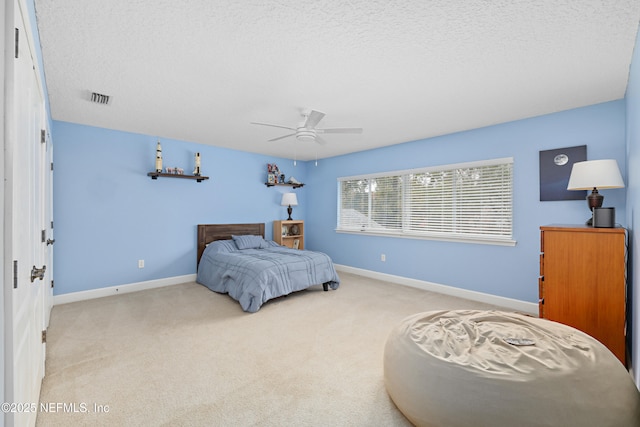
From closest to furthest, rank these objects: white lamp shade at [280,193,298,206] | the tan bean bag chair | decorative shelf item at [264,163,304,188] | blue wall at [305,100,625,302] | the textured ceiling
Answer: the tan bean bag chair → the textured ceiling → blue wall at [305,100,625,302] → white lamp shade at [280,193,298,206] → decorative shelf item at [264,163,304,188]

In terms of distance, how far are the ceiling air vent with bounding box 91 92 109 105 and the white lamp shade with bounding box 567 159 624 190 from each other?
455 cm

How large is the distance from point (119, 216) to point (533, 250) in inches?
216

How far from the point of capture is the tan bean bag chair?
4.48 ft

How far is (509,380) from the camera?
144 cm

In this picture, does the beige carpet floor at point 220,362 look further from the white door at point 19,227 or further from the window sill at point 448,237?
the window sill at point 448,237

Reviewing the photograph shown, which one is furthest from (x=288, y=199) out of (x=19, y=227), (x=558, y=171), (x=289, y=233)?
(x=19, y=227)

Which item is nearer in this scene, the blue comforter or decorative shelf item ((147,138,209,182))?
the blue comforter

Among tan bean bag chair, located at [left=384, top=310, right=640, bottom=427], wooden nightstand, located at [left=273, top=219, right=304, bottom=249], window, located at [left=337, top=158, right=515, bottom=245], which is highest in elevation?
window, located at [left=337, top=158, right=515, bottom=245]

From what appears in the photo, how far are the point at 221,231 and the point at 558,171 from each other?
4.89 meters

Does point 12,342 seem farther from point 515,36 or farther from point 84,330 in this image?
point 515,36

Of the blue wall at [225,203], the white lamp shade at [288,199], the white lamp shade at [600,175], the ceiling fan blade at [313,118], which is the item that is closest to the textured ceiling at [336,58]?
the ceiling fan blade at [313,118]

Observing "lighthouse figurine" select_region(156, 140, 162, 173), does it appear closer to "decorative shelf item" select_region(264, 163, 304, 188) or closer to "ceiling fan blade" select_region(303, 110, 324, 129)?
"decorative shelf item" select_region(264, 163, 304, 188)

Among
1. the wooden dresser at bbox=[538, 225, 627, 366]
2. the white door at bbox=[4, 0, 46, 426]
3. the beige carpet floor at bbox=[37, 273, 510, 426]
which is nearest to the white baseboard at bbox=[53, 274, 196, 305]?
the beige carpet floor at bbox=[37, 273, 510, 426]

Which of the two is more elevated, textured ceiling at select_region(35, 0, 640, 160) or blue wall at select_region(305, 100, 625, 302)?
textured ceiling at select_region(35, 0, 640, 160)
